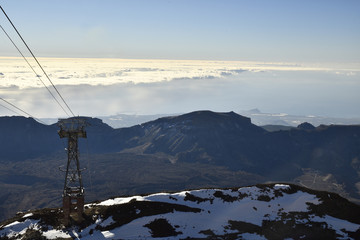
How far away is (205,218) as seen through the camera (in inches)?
2140

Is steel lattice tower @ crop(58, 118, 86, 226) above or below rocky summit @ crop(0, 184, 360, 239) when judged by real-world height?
above

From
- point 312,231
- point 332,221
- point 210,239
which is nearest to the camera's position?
point 210,239

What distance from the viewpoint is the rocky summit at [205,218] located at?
160 feet

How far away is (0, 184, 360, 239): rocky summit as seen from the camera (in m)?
48.7

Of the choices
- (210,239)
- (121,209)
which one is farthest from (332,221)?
(121,209)

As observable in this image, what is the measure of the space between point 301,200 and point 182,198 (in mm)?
23360

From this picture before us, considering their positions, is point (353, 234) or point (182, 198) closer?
point (353, 234)

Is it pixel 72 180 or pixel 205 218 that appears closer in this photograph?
pixel 205 218

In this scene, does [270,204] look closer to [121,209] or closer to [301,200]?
[301,200]

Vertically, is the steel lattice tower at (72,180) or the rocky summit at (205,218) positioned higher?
the steel lattice tower at (72,180)

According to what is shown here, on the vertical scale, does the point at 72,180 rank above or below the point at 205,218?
above

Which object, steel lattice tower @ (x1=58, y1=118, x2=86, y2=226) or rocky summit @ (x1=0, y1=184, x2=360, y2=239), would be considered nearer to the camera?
rocky summit @ (x1=0, y1=184, x2=360, y2=239)

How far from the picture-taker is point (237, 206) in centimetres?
5962

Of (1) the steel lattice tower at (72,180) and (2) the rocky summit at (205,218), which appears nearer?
(2) the rocky summit at (205,218)
